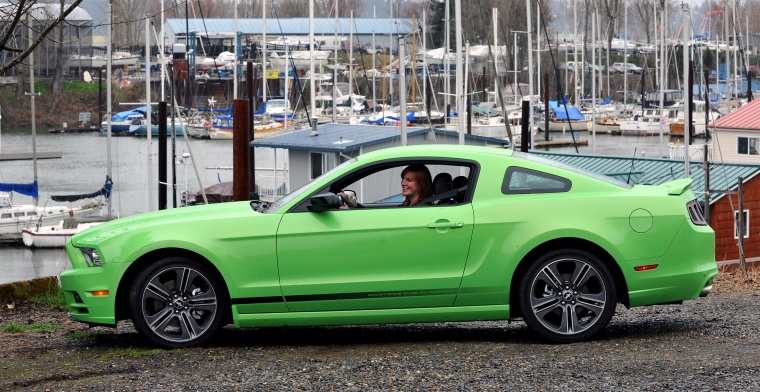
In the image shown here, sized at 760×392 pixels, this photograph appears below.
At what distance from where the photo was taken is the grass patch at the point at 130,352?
297 inches

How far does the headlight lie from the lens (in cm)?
782

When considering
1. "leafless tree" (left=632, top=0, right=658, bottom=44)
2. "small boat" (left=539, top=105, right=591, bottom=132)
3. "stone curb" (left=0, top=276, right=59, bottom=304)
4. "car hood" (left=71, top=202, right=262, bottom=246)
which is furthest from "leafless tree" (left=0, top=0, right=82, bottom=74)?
"leafless tree" (left=632, top=0, right=658, bottom=44)

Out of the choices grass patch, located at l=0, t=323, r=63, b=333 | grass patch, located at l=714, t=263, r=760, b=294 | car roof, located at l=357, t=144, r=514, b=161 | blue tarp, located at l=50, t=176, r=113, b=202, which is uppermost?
car roof, located at l=357, t=144, r=514, b=161

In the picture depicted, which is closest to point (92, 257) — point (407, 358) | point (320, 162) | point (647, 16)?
point (407, 358)

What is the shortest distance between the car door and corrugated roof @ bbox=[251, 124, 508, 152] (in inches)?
946

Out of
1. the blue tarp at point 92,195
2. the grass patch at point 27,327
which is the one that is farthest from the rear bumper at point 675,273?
the blue tarp at point 92,195

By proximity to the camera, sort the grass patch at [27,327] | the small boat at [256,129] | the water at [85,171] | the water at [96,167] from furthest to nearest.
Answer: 1. the small boat at [256,129]
2. the water at [96,167]
3. the water at [85,171]
4. the grass patch at [27,327]

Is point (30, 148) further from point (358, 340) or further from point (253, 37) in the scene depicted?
point (358, 340)

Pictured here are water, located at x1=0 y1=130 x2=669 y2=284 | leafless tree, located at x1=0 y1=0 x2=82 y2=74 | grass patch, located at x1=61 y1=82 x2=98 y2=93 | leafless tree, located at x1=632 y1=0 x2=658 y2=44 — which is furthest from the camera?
leafless tree, located at x1=632 y1=0 x2=658 y2=44

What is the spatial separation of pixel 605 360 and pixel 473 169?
1.69m

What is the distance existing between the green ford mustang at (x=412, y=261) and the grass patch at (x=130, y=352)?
0.35 ft

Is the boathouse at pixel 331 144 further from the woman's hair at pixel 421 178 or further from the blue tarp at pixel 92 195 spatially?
the woman's hair at pixel 421 178

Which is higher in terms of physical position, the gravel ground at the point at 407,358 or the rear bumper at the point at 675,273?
the rear bumper at the point at 675,273

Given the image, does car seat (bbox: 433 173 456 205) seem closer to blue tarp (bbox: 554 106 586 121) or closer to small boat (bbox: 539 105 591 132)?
small boat (bbox: 539 105 591 132)
